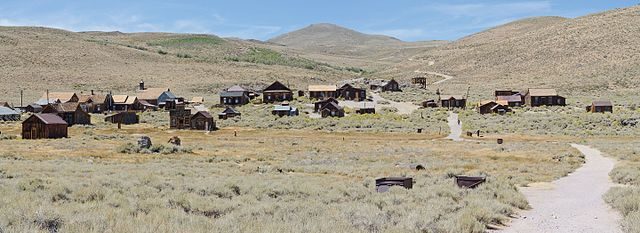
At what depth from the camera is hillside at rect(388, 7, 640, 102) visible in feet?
356

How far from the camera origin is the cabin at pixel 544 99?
277ft

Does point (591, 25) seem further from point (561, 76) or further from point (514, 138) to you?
point (514, 138)

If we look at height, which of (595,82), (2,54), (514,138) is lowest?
(514,138)

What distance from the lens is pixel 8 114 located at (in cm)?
7219

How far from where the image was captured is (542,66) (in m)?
128

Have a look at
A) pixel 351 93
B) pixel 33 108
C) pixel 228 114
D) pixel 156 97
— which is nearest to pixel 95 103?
pixel 33 108

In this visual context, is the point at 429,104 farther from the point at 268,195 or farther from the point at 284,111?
the point at 268,195

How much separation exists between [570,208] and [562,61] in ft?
401

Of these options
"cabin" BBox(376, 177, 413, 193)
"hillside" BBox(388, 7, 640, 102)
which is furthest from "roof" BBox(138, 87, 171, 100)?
"cabin" BBox(376, 177, 413, 193)

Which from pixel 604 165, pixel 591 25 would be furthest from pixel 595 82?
pixel 604 165

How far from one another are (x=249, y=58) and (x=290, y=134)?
140m

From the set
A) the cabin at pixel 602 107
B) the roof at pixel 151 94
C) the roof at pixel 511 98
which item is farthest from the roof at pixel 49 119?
the cabin at pixel 602 107

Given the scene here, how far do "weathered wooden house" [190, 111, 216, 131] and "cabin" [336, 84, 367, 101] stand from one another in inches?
1367

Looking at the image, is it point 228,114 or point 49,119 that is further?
point 228,114
